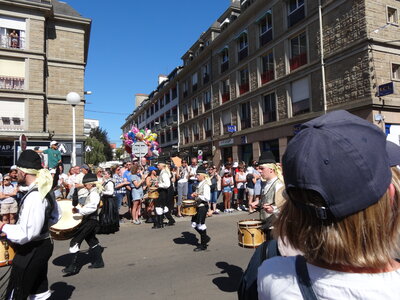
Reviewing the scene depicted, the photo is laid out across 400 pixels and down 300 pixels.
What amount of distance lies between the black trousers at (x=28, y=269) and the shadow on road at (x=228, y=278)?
262cm

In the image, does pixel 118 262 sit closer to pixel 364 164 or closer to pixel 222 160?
pixel 364 164

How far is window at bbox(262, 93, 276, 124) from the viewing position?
22.1 m

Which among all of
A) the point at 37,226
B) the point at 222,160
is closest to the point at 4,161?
the point at 222,160

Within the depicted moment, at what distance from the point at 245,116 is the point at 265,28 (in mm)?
7386

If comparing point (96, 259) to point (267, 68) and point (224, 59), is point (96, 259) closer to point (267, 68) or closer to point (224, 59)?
point (267, 68)

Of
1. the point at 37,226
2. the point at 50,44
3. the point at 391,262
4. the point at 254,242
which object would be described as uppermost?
the point at 50,44

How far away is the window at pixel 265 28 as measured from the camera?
73.7 ft

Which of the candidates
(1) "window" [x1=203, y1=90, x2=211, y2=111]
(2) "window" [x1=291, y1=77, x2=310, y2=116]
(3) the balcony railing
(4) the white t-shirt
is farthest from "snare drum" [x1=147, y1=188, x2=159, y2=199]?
(1) "window" [x1=203, y1=90, x2=211, y2=111]

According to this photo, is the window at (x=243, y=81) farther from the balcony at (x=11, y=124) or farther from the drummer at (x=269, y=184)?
the drummer at (x=269, y=184)

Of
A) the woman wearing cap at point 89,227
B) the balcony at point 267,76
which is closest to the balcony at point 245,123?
the balcony at point 267,76

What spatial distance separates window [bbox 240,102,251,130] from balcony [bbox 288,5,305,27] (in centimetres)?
733

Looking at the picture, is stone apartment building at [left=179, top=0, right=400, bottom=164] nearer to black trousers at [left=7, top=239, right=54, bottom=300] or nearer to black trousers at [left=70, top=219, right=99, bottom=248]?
black trousers at [left=70, top=219, right=99, bottom=248]

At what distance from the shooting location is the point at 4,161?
22625 millimetres

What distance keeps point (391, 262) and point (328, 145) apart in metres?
0.44
